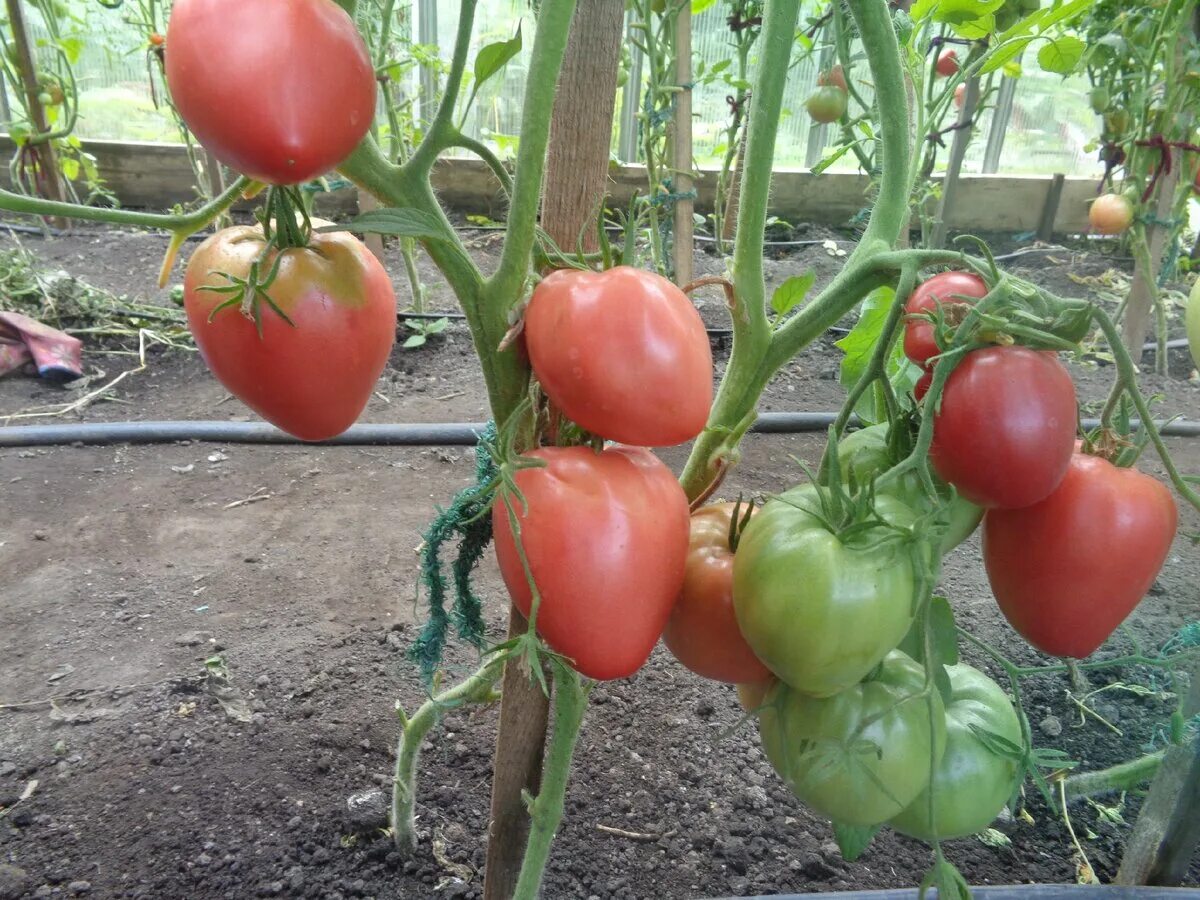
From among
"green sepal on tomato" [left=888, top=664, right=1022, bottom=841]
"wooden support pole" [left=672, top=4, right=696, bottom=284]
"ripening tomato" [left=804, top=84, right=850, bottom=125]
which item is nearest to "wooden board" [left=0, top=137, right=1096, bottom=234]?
"ripening tomato" [left=804, top=84, right=850, bottom=125]

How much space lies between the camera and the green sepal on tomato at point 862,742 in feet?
1.61

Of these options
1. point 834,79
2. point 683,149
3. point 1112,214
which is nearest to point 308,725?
point 683,149

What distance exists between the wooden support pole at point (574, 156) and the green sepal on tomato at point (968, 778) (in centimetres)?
26

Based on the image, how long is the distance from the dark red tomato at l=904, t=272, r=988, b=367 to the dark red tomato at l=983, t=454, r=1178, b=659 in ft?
0.34

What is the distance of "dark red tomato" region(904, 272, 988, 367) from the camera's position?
17.6 inches

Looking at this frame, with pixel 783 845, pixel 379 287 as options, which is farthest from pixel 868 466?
pixel 783 845

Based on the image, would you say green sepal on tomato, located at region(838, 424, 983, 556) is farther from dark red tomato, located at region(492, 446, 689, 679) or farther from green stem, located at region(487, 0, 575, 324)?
green stem, located at region(487, 0, 575, 324)

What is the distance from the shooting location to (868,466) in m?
0.49

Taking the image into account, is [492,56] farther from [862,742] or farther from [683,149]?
[683,149]

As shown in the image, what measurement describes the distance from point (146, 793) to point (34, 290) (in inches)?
93.9

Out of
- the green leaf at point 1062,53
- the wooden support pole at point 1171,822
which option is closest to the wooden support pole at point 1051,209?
the green leaf at point 1062,53

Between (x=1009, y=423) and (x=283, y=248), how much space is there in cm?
38

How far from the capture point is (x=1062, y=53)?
1.07 meters

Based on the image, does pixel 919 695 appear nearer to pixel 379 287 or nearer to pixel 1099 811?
pixel 379 287
